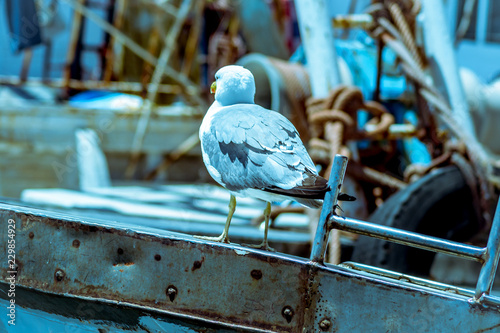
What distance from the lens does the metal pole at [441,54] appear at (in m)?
3.62

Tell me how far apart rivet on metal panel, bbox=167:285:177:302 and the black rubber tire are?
1.39 meters

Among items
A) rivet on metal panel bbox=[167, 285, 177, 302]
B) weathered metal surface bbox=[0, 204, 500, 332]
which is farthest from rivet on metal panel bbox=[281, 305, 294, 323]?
rivet on metal panel bbox=[167, 285, 177, 302]

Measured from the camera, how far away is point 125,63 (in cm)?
845

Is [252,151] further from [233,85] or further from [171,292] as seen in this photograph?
[171,292]

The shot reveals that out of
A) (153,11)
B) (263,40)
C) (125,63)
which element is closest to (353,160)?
(263,40)

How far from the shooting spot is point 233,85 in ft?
5.33

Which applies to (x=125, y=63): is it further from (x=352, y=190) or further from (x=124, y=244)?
(x=124, y=244)

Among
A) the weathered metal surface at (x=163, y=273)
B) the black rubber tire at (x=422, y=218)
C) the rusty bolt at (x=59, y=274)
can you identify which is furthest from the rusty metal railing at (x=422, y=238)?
the black rubber tire at (x=422, y=218)

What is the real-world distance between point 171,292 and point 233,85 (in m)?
0.55

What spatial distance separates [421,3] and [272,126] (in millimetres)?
2477

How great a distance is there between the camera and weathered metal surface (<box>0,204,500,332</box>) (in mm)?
1518

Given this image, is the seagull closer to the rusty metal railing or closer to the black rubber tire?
the rusty metal railing

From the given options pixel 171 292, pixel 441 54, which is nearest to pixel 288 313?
pixel 171 292

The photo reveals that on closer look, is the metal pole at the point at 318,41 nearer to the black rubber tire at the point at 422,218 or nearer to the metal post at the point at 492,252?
the black rubber tire at the point at 422,218
